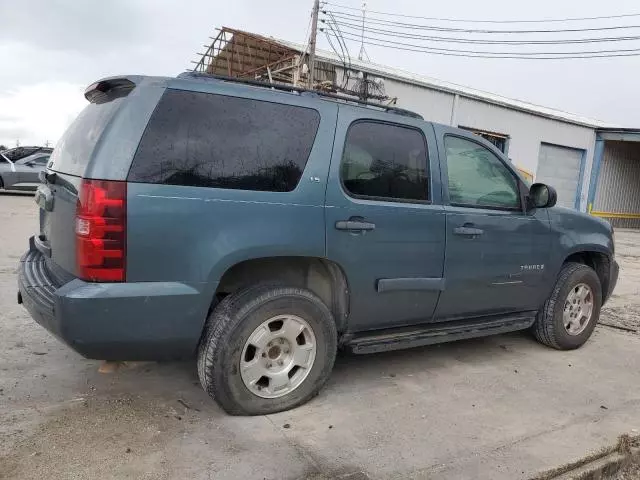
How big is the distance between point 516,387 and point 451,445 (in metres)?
1.17

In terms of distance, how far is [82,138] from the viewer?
119 inches

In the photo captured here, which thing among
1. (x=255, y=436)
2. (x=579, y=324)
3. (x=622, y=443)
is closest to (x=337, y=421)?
(x=255, y=436)

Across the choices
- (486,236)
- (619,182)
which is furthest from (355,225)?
(619,182)

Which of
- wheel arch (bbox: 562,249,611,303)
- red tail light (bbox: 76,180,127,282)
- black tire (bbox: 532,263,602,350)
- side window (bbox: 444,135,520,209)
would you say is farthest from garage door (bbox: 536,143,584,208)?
red tail light (bbox: 76,180,127,282)

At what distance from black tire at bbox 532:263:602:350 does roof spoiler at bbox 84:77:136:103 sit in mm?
3774

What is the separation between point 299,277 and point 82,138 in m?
1.54

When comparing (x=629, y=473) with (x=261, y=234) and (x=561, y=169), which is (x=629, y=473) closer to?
(x=261, y=234)

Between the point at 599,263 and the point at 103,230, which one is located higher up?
the point at 103,230

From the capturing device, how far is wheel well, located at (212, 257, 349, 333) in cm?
312

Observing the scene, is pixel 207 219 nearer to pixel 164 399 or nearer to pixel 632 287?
pixel 164 399

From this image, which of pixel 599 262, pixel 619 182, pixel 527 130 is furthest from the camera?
pixel 619 182

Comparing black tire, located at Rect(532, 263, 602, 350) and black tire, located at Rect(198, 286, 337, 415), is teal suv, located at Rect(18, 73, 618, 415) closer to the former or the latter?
black tire, located at Rect(198, 286, 337, 415)

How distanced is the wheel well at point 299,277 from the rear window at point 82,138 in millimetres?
1002

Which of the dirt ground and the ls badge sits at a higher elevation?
the ls badge
